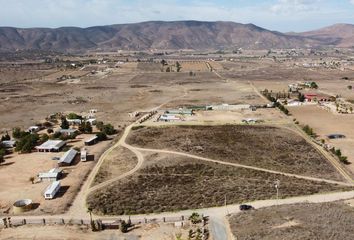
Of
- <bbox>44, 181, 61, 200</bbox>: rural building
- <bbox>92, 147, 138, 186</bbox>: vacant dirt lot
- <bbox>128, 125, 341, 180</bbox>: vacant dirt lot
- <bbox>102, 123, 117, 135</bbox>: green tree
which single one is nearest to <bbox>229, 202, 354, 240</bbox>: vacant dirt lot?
<bbox>128, 125, 341, 180</bbox>: vacant dirt lot

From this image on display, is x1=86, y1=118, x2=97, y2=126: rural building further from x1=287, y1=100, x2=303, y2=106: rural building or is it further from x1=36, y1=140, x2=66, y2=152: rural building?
x1=287, y1=100, x2=303, y2=106: rural building

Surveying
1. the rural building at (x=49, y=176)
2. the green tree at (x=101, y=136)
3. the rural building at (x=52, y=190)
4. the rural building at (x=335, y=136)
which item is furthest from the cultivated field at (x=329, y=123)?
the rural building at (x=49, y=176)

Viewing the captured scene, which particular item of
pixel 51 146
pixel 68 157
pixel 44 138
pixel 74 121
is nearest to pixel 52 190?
pixel 68 157

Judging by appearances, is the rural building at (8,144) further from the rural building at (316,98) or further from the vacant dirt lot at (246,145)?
the rural building at (316,98)

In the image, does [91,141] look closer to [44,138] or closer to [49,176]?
[44,138]

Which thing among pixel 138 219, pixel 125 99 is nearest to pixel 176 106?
pixel 125 99

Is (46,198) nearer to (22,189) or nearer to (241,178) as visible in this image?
(22,189)
